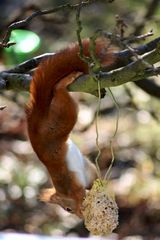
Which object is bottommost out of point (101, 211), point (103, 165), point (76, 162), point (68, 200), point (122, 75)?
point (103, 165)

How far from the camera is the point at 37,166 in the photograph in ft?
17.5

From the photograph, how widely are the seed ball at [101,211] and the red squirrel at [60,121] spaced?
13.8 inches

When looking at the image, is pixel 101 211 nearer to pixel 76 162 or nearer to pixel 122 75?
pixel 122 75

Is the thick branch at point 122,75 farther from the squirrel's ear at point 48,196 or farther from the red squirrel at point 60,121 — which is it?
the squirrel's ear at point 48,196

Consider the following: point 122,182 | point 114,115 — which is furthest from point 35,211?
point 114,115

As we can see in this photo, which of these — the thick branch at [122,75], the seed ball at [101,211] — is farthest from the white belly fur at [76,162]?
the thick branch at [122,75]

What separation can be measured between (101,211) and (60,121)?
0.58 m

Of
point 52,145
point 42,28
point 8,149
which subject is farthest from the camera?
point 42,28

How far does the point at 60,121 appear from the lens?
9.13 ft

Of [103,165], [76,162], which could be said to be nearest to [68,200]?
[76,162]

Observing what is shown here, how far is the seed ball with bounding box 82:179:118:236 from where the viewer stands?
89.5 inches

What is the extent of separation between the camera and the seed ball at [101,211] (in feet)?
7.46

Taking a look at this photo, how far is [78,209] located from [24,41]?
3.13ft

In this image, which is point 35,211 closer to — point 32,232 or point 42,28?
point 32,232
